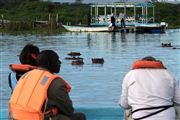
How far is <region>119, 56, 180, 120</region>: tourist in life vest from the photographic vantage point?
4.91 m

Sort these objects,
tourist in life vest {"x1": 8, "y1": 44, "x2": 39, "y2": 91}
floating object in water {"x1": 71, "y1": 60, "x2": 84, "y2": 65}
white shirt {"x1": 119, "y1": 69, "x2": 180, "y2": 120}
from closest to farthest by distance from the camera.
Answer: white shirt {"x1": 119, "y1": 69, "x2": 180, "y2": 120} < tourist in life vest {"x1": 8, "y1": 44, "x2": 39, "y2": 91} < floating object in water {"x1": 71, "y1": 60, "x2": 84, "y2": 65}

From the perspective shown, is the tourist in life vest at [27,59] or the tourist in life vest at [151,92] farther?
the tourist in life vest at [27,59]

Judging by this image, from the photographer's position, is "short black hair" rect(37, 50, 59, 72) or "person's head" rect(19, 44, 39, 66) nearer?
"short black hair" rect(37, 50, 59, 72)

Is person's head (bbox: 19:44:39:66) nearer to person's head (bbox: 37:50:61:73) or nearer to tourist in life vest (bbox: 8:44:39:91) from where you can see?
tourist in life vest (bbox: 8:44:39:91)

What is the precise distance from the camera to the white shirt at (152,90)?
16.1 ft

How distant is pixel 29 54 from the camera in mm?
5754

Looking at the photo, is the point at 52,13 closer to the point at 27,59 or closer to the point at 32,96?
the point at 27,59

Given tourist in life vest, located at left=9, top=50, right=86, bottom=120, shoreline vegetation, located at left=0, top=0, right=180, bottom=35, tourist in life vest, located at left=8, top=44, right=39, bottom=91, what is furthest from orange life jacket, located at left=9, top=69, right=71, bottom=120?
shoreline vegetation, located at left=0, top=0, right=180, bottom=35

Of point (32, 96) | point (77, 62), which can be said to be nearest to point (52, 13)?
point (77, 62)

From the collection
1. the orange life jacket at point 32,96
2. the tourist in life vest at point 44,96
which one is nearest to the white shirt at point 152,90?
the tourist in life vest at point 44,96

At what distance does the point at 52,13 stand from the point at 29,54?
7172 cm

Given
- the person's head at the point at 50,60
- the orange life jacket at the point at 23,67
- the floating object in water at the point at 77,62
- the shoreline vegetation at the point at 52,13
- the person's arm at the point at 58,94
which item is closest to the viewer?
the person's arm at the point at 58,94

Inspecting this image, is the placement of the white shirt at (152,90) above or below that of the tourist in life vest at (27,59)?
below

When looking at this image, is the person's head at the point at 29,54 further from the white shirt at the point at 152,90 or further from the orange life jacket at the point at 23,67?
the white shirt at the point at 152,90
